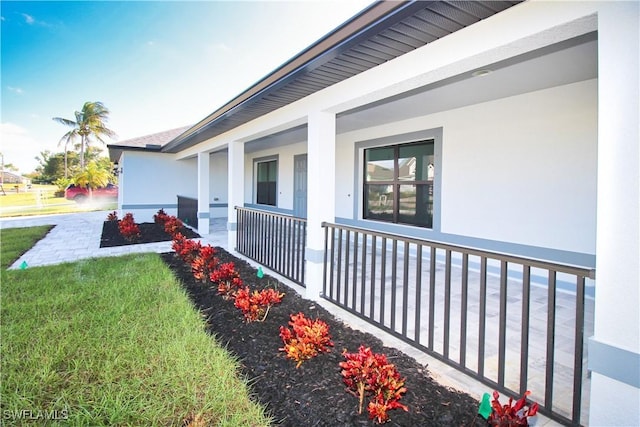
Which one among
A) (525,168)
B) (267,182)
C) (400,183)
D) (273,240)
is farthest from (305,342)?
(267,182)

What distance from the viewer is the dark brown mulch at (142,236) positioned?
8.09m

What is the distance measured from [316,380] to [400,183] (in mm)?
5135

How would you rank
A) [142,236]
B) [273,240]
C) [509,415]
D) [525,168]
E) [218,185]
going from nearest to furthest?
[509,415] < [525,168] < [273,240] < [142,236] < [218,185]

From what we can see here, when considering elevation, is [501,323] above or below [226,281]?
above

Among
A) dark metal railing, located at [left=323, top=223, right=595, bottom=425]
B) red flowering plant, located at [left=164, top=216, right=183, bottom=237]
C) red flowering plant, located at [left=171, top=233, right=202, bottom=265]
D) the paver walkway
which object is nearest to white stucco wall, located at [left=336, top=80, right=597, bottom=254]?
dark metal railing, located at [left=323, top=223, right=595, bottom=425]

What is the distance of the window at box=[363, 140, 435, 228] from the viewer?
6.41 m

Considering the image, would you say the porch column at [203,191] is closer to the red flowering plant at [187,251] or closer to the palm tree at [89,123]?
the red flowering plant at [187,251]

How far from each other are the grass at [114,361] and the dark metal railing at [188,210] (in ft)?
19.3

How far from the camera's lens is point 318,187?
421cm

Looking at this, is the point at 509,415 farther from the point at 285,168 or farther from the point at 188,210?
the point at 188,210

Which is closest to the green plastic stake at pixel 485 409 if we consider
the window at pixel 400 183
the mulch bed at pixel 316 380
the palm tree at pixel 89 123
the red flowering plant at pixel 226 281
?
the mulch bed at pixel 316 380

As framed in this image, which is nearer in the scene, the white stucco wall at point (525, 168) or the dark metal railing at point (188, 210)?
the white stucco wall at point (525, 168)

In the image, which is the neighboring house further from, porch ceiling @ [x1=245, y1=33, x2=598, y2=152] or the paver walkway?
the paver walkway

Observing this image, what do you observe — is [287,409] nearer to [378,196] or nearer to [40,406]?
[40,406]
